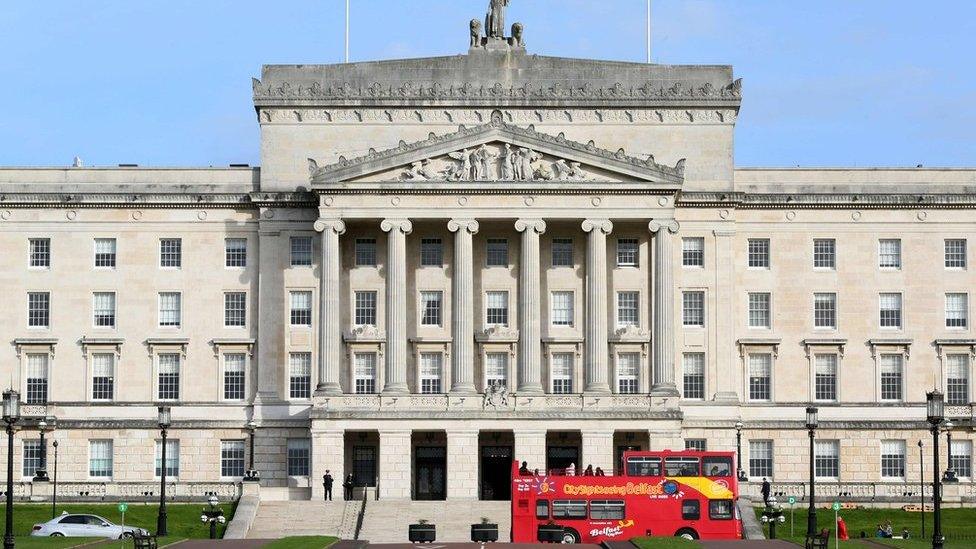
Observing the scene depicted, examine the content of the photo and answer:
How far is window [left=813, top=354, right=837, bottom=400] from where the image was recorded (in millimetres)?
119875

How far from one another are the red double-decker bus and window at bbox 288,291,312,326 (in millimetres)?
26515

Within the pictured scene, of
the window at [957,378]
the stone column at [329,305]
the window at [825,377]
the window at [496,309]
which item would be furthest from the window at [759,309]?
the stone column at [329,305]

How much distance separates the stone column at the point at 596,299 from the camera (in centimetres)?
11538

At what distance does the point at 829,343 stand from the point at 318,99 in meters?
32.6

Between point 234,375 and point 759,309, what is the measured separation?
30.5m

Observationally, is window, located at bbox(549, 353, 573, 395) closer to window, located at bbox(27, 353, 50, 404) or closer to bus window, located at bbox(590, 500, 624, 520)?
bus window, located at bbox(590, 500, 624, 520)

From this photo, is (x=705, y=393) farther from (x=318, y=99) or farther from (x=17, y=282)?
(x=17, y=282)

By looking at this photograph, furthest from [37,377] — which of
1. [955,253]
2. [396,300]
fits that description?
[955,253]

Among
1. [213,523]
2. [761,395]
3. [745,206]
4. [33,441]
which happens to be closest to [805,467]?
[761,395]

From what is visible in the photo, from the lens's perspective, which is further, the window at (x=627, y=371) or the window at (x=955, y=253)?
the window at (x=955, y=253)

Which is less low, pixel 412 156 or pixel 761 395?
pixel 412 156

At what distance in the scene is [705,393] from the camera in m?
118

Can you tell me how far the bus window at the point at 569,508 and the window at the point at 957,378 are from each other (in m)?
32.8

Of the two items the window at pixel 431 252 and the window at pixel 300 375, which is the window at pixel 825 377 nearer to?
the window at pixel 431 252
